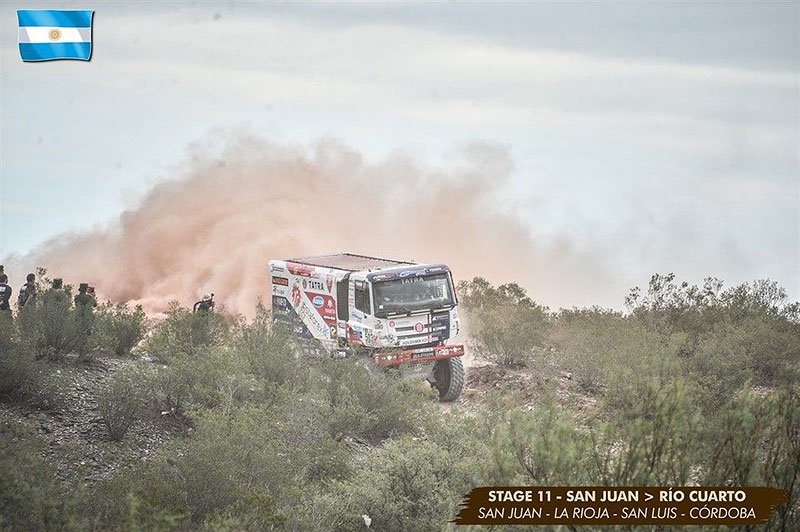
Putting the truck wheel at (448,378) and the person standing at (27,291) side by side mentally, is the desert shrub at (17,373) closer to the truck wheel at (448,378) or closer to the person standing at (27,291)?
the person standing at (27,291)

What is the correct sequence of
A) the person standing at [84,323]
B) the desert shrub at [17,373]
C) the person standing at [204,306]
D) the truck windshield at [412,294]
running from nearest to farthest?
the desert shrub at [17,373] → the person standing at [84,323] → the truck windshield at [412,294] → the person standing at [204,306]

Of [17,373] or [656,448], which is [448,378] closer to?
[17,373]

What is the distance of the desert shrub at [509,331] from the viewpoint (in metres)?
28.2

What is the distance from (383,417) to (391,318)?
3.29 m

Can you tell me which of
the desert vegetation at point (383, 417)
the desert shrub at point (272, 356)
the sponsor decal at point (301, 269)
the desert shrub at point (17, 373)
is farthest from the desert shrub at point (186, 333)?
the desert shrub at point (17, 373)

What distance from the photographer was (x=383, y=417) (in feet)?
72.6

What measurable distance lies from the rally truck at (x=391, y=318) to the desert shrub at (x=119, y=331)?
350 cm

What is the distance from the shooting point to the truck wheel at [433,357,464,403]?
2580 centimetres

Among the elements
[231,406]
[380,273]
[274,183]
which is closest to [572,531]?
[231,406]

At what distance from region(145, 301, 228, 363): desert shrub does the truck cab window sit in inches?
140

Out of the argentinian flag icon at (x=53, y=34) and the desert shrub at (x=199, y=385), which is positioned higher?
the argentinian flag icon at (x=53, y=34)

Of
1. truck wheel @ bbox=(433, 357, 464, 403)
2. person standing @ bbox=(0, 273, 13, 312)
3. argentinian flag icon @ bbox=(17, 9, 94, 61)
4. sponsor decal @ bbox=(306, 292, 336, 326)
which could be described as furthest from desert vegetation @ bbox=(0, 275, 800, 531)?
argentinian flag icon @ bbox=(17, 9, 94, 61)

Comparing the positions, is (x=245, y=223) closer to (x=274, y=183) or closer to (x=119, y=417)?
(x=274, y=183)

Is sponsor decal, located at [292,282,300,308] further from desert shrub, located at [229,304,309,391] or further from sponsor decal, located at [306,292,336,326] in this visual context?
desert shrub, located at [229,304,309,391]
